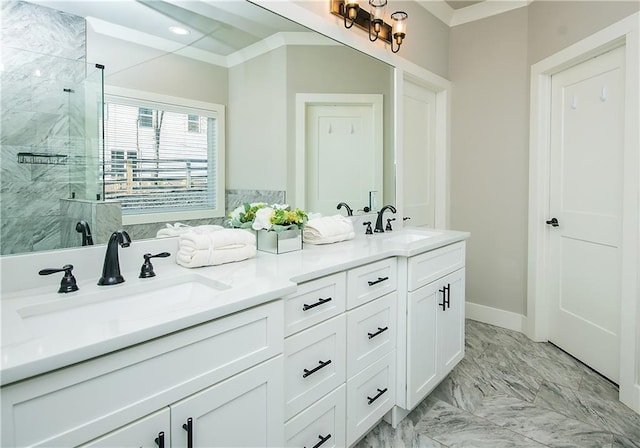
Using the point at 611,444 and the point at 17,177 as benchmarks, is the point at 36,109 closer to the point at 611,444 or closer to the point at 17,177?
the point at 17,177

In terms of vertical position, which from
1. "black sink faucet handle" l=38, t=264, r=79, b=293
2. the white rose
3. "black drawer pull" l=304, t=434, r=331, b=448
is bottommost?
"black drawer pull" l=304, t=434, r=331, b=448

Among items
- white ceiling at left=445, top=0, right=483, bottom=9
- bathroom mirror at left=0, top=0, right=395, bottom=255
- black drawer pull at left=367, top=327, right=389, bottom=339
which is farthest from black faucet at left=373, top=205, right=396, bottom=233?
white ceiling at left=445, top=0, right=483, bottom=9

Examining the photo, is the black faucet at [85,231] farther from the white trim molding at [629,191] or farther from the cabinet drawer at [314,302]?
the white trim molding at [629,191]

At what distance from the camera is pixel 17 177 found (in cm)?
114

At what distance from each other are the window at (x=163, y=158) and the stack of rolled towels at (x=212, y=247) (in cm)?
14

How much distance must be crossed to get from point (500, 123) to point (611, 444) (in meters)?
2.41

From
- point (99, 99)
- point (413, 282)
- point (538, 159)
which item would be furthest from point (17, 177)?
point (538, 159)

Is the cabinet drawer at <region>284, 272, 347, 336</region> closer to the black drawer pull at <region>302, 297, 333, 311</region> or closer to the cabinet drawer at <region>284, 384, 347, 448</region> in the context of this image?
the black drawer pull at <region>302, 297, 333, 311</region>

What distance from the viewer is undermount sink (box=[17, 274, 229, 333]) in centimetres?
98

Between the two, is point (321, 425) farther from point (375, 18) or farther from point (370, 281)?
point (375, 18)

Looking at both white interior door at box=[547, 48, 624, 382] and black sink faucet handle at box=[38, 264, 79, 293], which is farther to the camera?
white interior door at box=[547, 48, 624, 382]

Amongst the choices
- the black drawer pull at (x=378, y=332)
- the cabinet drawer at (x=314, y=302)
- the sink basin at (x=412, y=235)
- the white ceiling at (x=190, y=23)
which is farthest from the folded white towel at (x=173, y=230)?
the sink basin at (x=412, y=235)

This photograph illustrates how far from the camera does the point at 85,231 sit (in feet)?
4.25

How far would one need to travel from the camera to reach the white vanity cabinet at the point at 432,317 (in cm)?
189
